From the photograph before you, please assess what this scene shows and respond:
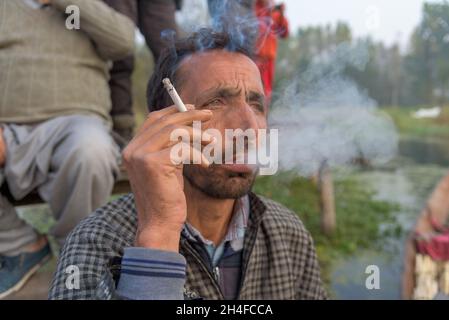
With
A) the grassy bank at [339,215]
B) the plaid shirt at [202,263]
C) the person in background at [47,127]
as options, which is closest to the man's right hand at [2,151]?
the person in background at [47,127]

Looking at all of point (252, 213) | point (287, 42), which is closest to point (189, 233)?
point (252, 213)

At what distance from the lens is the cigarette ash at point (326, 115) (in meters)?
2.05

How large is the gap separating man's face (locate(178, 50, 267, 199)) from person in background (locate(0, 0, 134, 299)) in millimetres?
812

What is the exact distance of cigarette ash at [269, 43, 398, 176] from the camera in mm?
2053

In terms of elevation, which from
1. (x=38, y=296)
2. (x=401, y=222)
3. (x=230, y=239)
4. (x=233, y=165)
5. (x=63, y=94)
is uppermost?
(x=63, y=94)

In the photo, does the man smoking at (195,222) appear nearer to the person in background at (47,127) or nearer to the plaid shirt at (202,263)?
the plaid shirt at (202,263)

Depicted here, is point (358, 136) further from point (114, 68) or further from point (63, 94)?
point (114, 68)

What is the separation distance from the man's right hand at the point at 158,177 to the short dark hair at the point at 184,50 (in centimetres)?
51

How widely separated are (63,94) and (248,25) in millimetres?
1099

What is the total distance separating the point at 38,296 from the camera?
2.06 m

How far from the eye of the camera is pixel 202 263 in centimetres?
158

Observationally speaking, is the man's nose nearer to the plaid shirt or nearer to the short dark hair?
the short dark hair

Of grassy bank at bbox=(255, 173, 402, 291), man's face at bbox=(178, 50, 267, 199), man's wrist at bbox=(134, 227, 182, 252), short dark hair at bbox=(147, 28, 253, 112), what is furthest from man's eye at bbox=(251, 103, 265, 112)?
grassy bank at bbox=(255, 173, 402, 291)

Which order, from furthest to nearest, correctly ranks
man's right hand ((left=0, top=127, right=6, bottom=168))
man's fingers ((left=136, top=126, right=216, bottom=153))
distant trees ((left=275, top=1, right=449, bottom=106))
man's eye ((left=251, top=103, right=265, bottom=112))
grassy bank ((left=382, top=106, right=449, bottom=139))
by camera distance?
grassy bank ((left=382, top=106, right=449, bottom=139)), distant trees ((left=275, top=1, right=449, bottom=106)), man's right hand ((left=0, top=127, right=6, bottom=168)), man's eye ((left=251, top=103, right=265, bottom=112)), man's fingers ((left=136, top=126, right=216, bottom=153))
